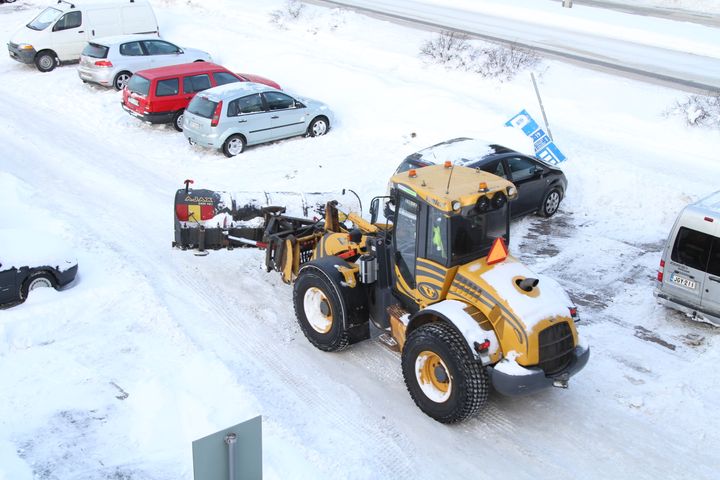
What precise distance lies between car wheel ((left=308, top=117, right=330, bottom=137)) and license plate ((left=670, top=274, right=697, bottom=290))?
31.0ft

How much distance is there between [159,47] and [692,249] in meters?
15.8

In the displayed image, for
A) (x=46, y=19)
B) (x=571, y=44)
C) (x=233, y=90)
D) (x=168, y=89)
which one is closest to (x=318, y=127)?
(x=233, y=90)

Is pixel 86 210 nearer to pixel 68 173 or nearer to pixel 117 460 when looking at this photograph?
pixel 68 173

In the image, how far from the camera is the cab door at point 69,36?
21.9 meters

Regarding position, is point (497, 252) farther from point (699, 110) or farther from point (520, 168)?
point (699, 110)

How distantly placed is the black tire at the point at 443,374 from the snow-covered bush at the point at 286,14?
1941cm

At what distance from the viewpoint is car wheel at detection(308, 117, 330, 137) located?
17156 mm

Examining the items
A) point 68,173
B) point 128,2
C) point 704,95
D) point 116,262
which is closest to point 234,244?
point 116,262

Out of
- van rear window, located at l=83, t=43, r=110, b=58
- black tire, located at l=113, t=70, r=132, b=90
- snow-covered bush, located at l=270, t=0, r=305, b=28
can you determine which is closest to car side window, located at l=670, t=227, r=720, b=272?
black tire, located at l=113, t=70, r=132, b=90

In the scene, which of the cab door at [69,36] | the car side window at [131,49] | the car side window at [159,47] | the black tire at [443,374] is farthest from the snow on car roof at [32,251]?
the cab door at [69,36]

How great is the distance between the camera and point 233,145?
1600 centimetres

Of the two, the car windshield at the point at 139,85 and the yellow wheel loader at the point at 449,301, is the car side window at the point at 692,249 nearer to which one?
the yellow wheel loader at the point at 449,301

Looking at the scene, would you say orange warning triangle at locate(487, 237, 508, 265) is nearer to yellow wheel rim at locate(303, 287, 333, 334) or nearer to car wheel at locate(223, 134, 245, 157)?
yellow wheel rim at locate(303, 287, 333, 334)

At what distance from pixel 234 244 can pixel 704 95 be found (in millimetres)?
12639
